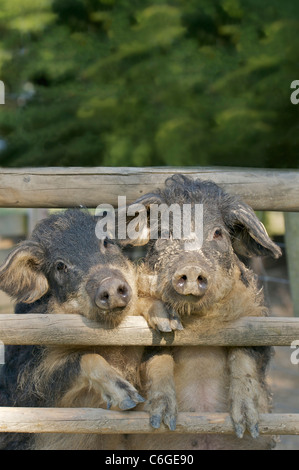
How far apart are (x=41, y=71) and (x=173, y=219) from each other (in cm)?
472

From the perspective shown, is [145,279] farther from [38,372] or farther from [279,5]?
[279,5]

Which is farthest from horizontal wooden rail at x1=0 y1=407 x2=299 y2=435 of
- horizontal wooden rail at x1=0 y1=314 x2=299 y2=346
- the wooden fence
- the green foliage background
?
the green foliage background

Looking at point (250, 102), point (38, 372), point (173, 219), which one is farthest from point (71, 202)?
point (250, 102)

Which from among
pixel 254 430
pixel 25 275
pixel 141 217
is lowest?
pixel 254 430

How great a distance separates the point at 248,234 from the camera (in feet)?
12.7

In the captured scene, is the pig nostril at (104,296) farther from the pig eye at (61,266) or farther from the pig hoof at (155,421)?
the pig hoof at (155,421)

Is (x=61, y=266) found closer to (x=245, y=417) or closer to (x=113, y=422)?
(x=113, y=422)

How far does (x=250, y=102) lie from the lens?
728 cm

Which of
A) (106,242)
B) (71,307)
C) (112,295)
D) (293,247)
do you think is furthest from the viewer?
(293,247)

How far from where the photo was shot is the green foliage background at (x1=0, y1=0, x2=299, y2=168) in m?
7.29

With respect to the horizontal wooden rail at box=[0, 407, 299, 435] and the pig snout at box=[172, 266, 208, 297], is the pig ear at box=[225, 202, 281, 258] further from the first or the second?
the horizontal wooden rail at box=[0, 407, 299, 435]

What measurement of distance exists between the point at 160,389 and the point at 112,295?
0.60 m

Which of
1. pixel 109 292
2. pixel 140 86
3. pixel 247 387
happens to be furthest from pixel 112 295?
pixel 140 86
